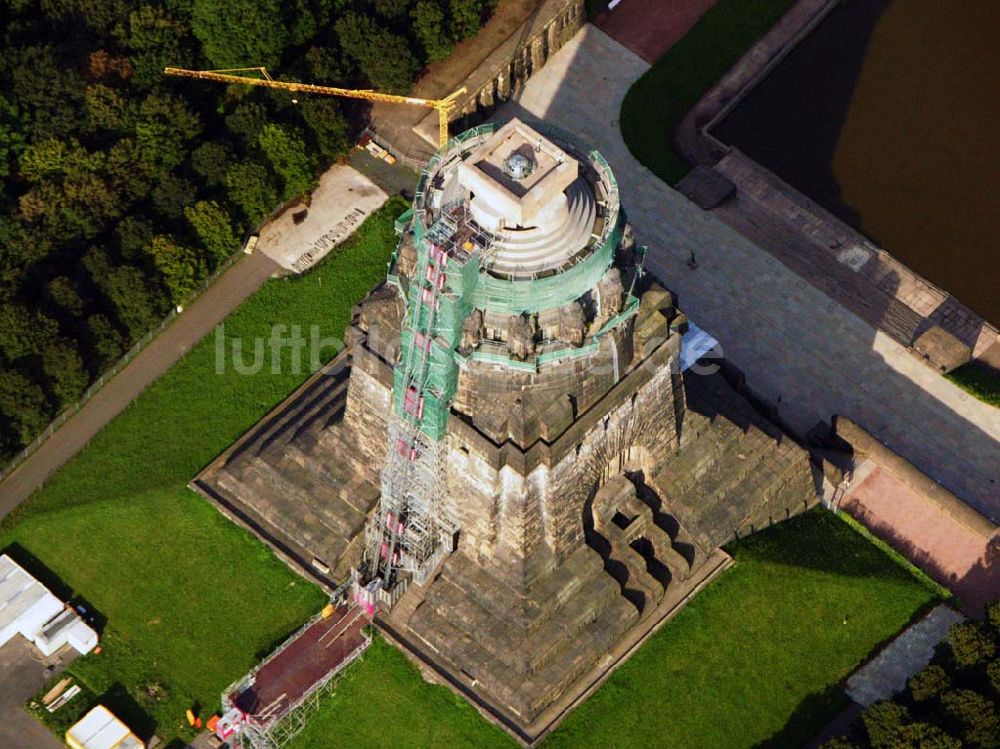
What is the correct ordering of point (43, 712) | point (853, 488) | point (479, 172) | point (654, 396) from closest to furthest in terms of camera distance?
point (479, 172) < point (654, 396) < point (43, 712) < point (853, 488)

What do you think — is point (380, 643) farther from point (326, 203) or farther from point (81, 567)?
point (326, 203)

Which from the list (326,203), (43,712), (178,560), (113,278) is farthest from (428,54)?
(43,712)

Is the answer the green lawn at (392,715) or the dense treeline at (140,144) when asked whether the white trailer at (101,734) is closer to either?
the green lawn at (392,715)

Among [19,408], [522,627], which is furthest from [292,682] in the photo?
[19,408]

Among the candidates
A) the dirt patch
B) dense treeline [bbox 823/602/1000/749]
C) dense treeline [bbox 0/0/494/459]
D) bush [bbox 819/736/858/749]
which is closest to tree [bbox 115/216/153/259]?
dense treeline [bbox 0/0/494/459]

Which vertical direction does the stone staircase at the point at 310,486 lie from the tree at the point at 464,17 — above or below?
below

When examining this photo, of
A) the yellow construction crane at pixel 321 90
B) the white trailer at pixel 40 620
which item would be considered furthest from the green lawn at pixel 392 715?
the yellow construction crane at pixel 321 90
